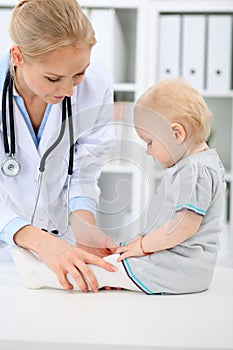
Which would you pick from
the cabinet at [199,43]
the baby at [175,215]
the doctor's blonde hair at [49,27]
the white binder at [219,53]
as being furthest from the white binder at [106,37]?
the baby at [175,215]

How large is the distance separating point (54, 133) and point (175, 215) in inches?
14.7

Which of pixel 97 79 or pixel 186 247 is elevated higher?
pixel 97 79

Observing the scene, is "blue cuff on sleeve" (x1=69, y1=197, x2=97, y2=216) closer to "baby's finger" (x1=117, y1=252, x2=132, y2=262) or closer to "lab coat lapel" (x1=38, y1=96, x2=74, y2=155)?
"lab coat lapel" (x1=38, y1=96, x2=74, y2=155)

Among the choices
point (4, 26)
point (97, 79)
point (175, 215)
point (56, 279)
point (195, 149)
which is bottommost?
point (56, 279)

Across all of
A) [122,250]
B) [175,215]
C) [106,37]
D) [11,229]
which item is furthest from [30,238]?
[106,37]

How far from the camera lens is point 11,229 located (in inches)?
45.4

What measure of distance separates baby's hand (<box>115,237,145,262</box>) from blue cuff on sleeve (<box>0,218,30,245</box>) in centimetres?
21

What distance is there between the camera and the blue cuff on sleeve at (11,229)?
3.76 feet

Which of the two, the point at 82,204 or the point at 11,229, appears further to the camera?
the point at 82,204

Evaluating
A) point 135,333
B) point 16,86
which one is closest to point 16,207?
point 16,86

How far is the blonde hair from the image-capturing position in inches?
40.7

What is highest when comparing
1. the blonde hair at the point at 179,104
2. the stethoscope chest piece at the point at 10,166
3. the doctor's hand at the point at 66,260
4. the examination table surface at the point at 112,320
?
the blonde hair at the point at 179,104

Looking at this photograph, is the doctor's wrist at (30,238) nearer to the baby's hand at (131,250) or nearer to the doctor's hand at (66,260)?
the doctor's hand at (66,260)

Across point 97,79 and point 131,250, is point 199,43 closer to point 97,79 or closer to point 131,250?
point 97,79
